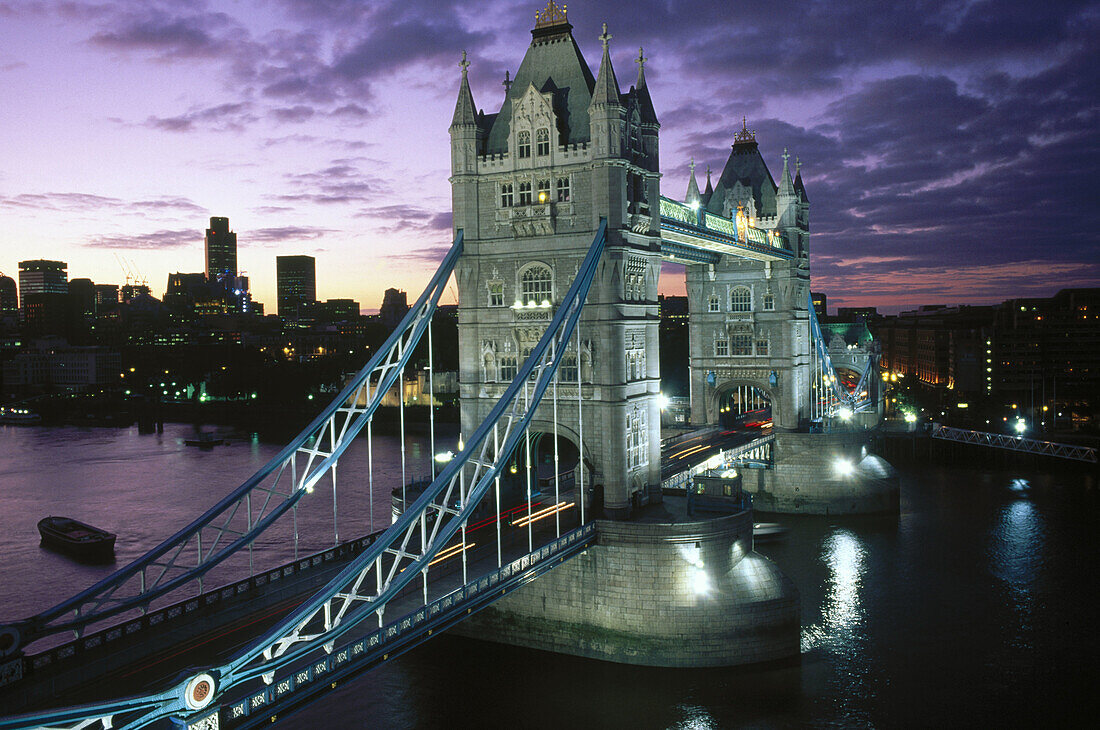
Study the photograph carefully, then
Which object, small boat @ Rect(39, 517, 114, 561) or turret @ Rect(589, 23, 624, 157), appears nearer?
turret @ Rect(589, 23, 624, 157)

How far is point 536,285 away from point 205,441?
76.2 m

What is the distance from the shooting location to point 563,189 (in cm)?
3322

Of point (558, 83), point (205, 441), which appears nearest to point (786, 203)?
point (558, 83)

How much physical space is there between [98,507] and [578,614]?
46421mm

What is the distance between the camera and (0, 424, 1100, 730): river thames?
28.1 metres

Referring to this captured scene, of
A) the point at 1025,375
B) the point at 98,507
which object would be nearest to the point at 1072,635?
the point at 98,507

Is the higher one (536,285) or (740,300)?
(740,300)

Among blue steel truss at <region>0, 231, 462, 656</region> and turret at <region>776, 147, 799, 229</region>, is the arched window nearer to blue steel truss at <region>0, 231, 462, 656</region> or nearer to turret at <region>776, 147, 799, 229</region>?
blue steel truss at <region>0, 231, 462, 656</region>

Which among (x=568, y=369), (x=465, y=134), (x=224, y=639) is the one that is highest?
(x=465, y=134)

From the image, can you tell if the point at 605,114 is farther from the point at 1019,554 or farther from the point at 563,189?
the point at 1019,554

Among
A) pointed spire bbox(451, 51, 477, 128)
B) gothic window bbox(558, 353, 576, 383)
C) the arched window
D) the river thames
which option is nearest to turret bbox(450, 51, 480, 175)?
pointed spire bbox(451, 51, 477, 128)

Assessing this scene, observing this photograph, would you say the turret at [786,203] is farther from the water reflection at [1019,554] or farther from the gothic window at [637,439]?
the gothic window at [637,439]

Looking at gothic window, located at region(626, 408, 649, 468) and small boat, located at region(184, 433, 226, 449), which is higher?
gothic window, located at region(626, 408, 649, 468)

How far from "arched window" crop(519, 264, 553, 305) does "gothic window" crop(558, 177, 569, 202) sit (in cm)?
267
